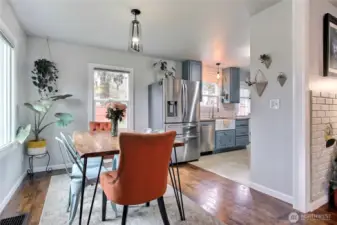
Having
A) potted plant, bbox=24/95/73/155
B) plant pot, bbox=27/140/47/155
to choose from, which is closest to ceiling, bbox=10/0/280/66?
potted plant, bbox=24/95/73/155

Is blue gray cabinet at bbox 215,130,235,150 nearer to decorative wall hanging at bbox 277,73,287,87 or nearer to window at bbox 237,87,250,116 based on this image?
window at bbox 237,87,250,116

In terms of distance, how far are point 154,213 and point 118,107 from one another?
3.89 feet

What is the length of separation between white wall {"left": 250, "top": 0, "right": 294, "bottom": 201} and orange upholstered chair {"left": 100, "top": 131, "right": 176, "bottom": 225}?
1606 millimetres

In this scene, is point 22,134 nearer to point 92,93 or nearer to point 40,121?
point 40,121

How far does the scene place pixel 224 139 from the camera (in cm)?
520

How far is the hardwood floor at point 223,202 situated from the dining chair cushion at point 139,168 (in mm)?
967

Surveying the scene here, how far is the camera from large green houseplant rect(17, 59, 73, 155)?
123 inches

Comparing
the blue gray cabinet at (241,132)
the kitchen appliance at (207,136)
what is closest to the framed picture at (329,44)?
the kitchen appliance at (207,136)

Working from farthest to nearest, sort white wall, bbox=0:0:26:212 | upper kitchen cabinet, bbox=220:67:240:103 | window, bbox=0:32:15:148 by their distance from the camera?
upper kitchen cabinet, bbox=220:67:240:103 < window, bbox=0:32:15:148 < white wall, bbox=0:0:26:212

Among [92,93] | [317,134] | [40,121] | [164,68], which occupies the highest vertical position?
[164,68]

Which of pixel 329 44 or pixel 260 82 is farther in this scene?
pixel 260 82

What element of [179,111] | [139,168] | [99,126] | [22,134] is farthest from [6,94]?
[179,111]

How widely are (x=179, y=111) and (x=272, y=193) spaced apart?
2196mm

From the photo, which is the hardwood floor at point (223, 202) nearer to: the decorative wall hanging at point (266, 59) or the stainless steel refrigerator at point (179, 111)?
the stainless steel refrigerator at point (179, 111)
